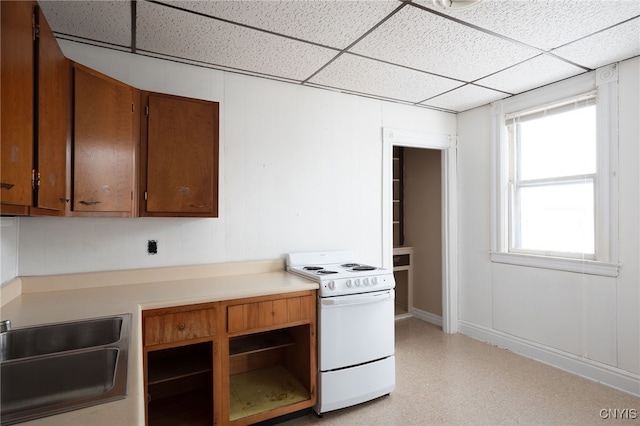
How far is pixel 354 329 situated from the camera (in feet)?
7.84

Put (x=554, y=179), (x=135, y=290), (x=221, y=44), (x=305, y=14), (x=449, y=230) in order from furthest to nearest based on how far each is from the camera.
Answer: (x=449, y=230), (x=554, y=179), (x=221, y=44), (x=135, y=290), (x=305, y=14)

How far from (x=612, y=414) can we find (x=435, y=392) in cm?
112

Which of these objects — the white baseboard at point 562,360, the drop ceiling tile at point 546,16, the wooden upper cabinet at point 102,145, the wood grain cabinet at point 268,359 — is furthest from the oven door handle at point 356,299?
the drop ceiling tile at point 546,16

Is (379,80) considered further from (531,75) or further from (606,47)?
(606,47)

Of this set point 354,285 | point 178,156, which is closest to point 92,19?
point 178,156

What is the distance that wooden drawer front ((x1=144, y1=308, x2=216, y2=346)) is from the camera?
6.03 ft

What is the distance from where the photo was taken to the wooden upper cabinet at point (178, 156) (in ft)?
6.98

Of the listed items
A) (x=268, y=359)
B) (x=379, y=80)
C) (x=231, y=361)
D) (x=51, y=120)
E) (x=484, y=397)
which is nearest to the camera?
(x=51, y=120)

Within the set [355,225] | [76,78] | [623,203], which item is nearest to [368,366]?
[355,225]

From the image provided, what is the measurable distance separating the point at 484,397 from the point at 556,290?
47.1 inches

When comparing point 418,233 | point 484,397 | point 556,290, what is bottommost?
point 484,397

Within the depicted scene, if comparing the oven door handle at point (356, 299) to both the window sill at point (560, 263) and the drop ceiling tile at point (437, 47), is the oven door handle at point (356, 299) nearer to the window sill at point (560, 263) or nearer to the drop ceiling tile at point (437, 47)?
the window sill at point (560, 263)

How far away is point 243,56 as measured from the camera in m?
2.43

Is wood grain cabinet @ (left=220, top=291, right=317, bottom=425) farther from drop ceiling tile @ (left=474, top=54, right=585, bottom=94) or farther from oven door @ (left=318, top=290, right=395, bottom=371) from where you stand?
drop ceiling tile @ (left=474, top=54, right=585, bottom=94)
